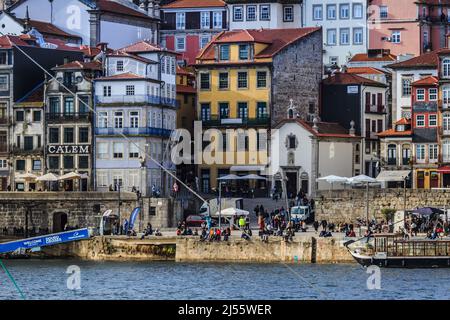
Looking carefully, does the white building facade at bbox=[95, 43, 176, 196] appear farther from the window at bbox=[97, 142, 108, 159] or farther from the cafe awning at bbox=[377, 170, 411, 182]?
the cafe awning at bbox=[377, 170, 411, 182]

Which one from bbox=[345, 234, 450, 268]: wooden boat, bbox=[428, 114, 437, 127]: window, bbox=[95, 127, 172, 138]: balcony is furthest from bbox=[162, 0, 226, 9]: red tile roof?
bbox=[345, 234, 450, 268]: wooden boat

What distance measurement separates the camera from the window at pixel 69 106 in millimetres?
82438

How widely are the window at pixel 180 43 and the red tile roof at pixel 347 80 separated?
54.6 ft

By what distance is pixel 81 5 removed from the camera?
320ft

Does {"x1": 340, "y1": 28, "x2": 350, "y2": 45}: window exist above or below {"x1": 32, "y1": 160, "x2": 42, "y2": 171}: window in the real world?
above

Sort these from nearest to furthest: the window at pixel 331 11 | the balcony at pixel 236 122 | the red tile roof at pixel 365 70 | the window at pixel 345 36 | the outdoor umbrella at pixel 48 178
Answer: the outdoor umbrella at pixel 48 178
the balcony at pixel 236 122
the red tile roof at pixel 365 70
the window at pixel 331 11
the window at pixel 345 36

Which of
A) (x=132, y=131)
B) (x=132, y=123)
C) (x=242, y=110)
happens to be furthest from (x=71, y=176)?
(x=242, y=110)

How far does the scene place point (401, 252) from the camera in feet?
201

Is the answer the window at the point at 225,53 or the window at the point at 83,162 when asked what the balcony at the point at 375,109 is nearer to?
the window at the point at 225,53

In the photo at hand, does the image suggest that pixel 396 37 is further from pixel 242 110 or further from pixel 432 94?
pixel 242 110

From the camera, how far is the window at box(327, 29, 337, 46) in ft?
331

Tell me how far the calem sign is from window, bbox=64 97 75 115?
191cm

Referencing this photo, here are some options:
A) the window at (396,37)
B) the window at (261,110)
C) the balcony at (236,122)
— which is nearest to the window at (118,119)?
the balcony at (236,122)

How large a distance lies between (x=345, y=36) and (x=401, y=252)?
4135 cm
